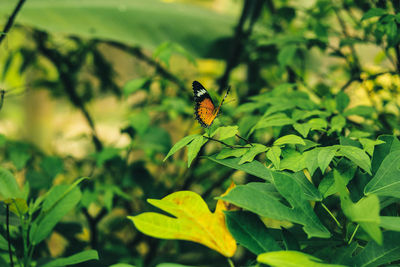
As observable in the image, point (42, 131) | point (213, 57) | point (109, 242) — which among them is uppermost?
point (213, 57)

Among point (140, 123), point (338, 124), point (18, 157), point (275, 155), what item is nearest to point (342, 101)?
point (338, 124)

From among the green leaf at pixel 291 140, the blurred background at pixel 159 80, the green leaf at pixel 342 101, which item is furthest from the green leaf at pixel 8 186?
the green leaf at pixel 342 101

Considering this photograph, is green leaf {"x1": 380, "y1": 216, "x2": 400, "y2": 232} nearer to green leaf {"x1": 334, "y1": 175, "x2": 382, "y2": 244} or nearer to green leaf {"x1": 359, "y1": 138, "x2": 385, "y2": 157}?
green leaf {"x1": 334, "y1": 175, "x2": 382, "y2": 244}

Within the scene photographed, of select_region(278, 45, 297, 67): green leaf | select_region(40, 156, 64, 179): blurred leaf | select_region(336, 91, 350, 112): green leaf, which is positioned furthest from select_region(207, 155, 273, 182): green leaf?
select_region(40, 156, 64, 179): blurred leaf

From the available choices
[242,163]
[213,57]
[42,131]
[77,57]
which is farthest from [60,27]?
[42,131]

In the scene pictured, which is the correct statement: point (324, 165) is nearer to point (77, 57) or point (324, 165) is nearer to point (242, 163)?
point (242, 163)

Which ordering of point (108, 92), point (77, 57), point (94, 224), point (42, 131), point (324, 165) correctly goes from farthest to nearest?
point (42, 131) < point (108, 92) < point (77, 57) < point (94, 224) < point (324, 165)
